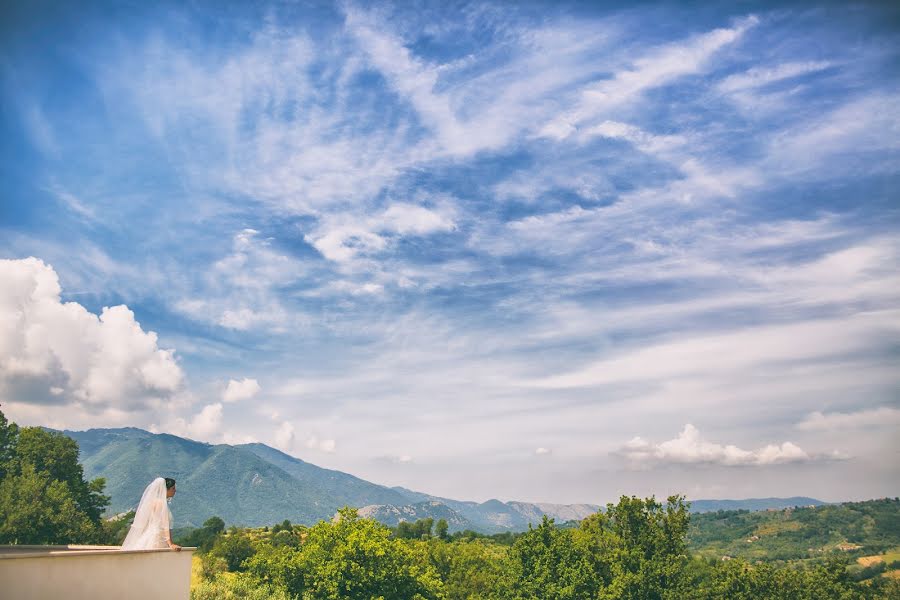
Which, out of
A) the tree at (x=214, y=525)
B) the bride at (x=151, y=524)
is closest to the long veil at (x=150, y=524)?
the bride at (x=151, y=524)

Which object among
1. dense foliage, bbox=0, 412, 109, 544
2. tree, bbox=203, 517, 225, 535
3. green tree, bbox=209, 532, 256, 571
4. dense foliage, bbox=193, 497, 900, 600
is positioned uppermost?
dense foliage, bbox=0, 412, 109, 544

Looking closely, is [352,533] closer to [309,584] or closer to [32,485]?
[309,584]

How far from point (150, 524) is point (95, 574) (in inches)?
123

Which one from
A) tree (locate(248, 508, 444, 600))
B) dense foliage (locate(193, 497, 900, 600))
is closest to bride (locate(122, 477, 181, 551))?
dense foliage (locate(193, 497, 900, 600))

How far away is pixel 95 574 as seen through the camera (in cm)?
830

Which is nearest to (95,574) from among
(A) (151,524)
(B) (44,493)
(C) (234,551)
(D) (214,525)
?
(A) (151,524)

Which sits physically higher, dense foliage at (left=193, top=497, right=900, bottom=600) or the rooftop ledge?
the rooftop ledge

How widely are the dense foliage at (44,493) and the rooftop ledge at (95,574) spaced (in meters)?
55.6

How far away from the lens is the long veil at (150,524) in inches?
437

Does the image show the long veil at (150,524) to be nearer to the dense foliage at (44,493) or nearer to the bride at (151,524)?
the bride at (151,524)

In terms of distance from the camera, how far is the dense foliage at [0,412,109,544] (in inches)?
2087

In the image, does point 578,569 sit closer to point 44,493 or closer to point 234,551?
point 234,551

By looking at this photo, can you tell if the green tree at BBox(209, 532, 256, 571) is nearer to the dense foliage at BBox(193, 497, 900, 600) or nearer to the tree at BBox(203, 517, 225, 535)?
the dense foliage at BBox(193, 497, 900, 600)

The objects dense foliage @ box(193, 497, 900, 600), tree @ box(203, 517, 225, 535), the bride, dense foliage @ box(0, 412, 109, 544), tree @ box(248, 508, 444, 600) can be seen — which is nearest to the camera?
the bride
